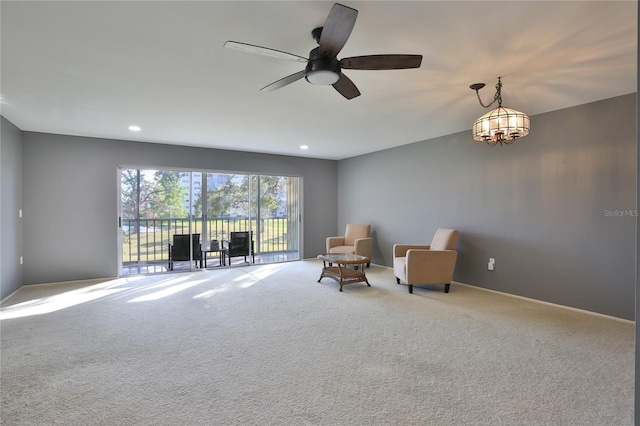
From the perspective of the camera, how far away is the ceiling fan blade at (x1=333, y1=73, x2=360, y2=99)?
238 cm

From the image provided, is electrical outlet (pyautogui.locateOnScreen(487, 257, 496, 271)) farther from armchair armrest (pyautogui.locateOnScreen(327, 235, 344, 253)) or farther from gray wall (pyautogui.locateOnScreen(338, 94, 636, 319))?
armchair armrest (pyautogui.locateOnScreen(327, 235, 344, 253))

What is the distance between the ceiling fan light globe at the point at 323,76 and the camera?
7.08 ft

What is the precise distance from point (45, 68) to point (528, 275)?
18.6ft

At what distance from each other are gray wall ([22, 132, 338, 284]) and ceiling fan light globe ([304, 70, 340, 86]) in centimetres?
449

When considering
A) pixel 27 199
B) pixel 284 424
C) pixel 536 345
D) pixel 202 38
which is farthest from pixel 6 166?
pixel 536 345

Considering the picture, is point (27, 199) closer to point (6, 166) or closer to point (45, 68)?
point (6, 166)

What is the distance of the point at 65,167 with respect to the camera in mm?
5086

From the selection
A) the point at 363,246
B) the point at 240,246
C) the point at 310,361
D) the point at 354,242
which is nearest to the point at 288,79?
the point at 310,361

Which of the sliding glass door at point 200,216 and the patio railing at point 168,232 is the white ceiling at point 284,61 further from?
the patio railing at point 168,232

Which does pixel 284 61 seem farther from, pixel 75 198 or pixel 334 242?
pixel 75 198

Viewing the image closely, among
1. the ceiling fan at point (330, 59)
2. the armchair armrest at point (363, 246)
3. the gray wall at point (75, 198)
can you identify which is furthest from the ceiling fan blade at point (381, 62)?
the gray wall at point (75, 198)

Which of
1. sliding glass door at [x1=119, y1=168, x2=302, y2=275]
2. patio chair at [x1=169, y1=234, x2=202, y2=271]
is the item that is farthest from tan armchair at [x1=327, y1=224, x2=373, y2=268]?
patio chair at [x1=169, y1=234, x2=202, y2=271]

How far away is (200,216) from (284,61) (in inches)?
174

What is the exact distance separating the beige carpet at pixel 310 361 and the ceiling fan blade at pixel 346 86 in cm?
213
